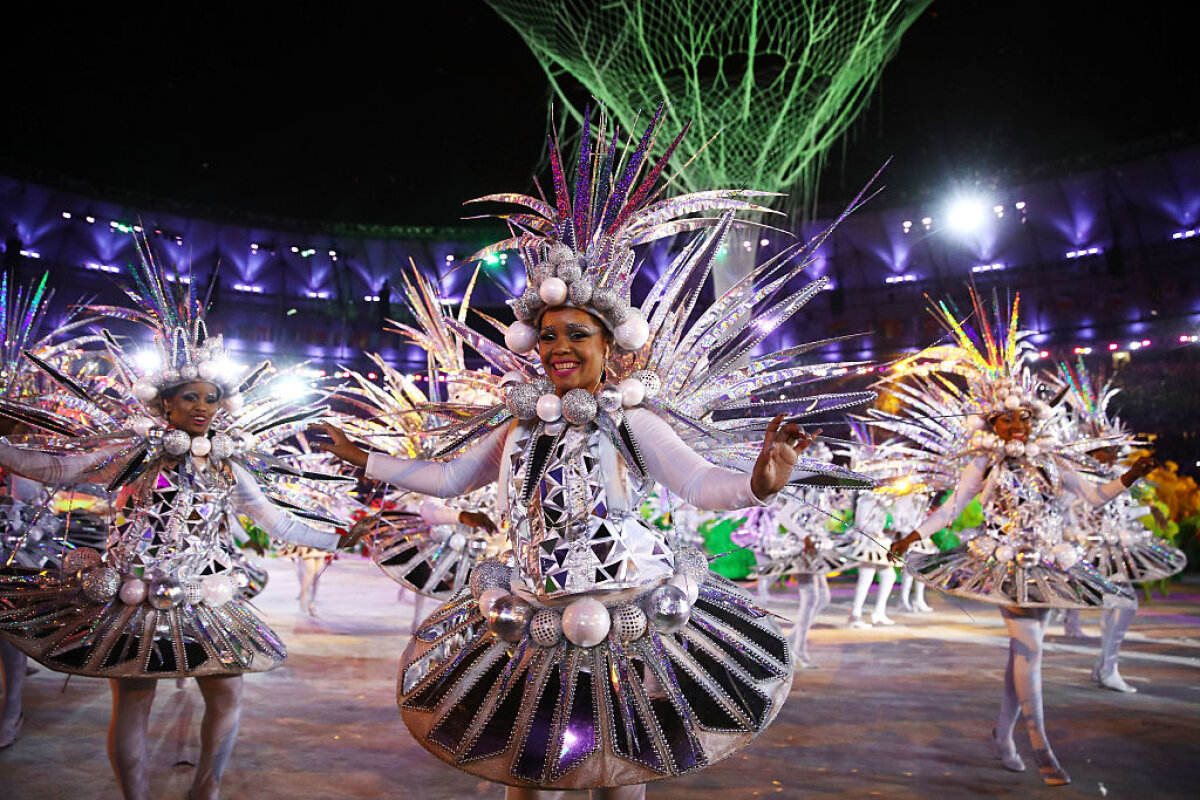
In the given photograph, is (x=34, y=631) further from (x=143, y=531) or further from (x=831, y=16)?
(x=831, y=16)

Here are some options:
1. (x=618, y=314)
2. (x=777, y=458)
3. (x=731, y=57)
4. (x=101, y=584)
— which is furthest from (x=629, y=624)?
(x=731, y=57)

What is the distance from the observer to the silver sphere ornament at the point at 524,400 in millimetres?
2775

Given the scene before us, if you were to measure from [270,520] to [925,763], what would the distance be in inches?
138

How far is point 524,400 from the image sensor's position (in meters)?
2.78

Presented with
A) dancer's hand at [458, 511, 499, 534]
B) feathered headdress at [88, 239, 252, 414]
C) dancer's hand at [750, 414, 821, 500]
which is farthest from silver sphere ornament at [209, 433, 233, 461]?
dancer's hand at [750, 414, 821, 500]

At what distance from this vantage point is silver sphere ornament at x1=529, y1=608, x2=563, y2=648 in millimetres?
2400

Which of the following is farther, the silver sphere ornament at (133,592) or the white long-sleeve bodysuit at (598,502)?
the silver sphere ornament at (133,592)

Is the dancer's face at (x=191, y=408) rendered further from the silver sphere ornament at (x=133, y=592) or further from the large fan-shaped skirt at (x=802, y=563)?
the large fan-shaped skirt at (x=802, y=563)

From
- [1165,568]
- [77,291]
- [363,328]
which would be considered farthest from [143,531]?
[363,328]

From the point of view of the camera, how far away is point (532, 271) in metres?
2.85

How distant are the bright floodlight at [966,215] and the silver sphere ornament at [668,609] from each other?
22556mm

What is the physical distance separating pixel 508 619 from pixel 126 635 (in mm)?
1944

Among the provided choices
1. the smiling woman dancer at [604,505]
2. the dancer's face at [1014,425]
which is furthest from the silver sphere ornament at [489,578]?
the dancer's face at [1014,425]

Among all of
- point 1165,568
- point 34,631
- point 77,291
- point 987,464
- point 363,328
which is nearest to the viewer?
point 34,631
